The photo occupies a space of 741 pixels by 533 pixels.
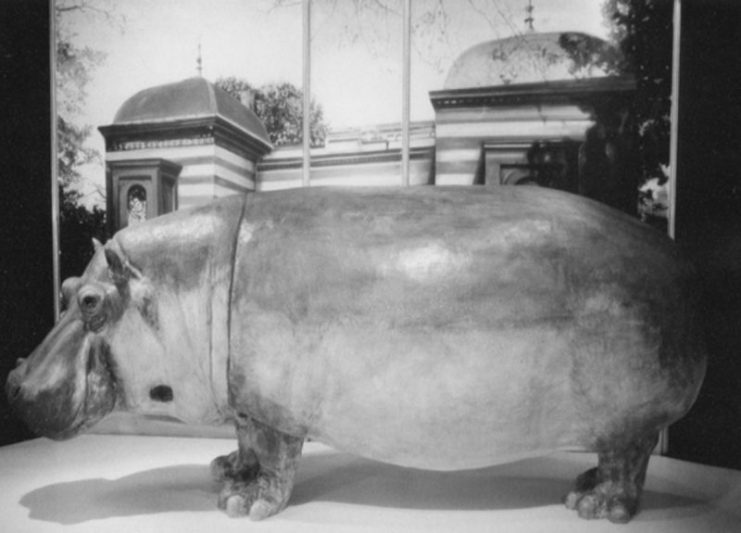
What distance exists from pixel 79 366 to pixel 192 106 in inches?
77.0

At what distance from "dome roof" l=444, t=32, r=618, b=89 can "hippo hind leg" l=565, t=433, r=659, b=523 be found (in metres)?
1.97

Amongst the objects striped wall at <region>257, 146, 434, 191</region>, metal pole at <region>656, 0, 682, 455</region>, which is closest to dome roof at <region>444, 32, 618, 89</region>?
metal pole at <region>656, 0, 682, 455</region>

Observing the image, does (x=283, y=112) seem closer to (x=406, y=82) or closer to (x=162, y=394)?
(x=406, y=82)

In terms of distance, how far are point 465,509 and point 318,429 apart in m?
0.66

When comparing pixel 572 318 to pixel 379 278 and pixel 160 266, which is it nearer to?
pixel 379 278

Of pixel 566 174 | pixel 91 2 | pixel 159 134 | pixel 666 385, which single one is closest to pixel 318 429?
pixel 666 385

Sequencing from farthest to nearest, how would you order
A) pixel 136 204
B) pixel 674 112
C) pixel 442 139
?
pixel 136 204 < pixel 442 139 < pixel 674 112

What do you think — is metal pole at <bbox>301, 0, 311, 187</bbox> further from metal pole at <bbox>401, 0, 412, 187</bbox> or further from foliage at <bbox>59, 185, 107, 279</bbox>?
foliage at <bbox>59, 185, 107, 279</bbox>

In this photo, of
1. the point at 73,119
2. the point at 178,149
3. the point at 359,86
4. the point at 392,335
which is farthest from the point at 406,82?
the point at 73,119

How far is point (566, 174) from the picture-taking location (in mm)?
3662

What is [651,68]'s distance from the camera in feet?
11.7

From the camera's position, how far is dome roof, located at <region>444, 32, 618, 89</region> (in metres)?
3.61

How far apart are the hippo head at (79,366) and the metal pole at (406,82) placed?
5.78ft

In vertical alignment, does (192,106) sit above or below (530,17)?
below
